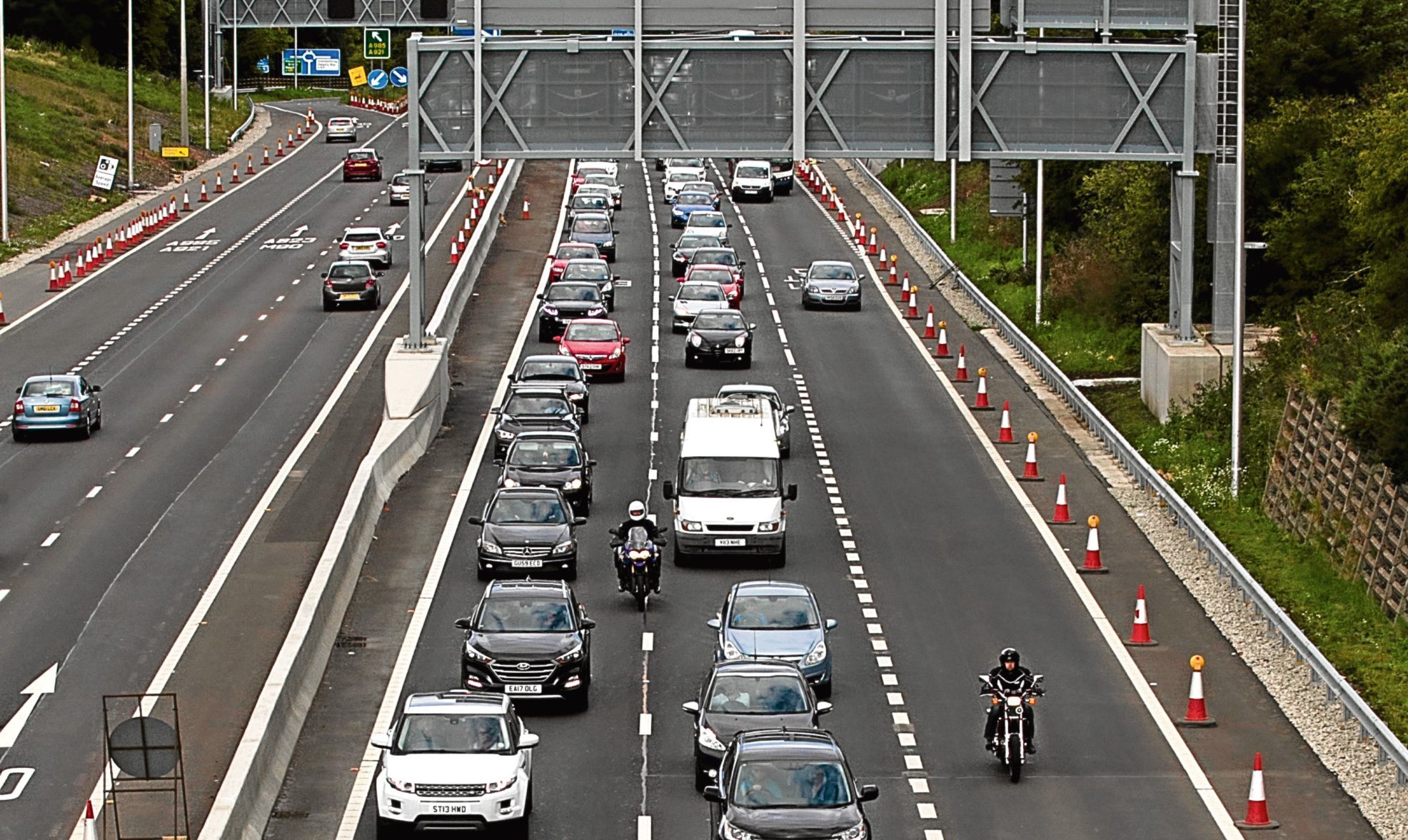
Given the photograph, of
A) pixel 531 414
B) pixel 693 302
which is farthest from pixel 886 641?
pixel 693 302

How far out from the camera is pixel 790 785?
2289 centimetres

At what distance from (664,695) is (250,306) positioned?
38.5 metres

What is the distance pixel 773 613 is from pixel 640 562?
4913mm

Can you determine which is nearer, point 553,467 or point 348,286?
point 553,467

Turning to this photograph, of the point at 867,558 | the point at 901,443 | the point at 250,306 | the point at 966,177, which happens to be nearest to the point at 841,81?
the point at 901,443

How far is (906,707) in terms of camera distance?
97.9ft

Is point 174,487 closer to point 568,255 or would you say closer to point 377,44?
point 568,255

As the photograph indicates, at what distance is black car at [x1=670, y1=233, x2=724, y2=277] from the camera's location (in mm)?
72562

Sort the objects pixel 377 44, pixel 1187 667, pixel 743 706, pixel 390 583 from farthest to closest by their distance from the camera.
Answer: pixel 377 44 → pixel 390 583 → pixel 1187 667 → pixel 743 706

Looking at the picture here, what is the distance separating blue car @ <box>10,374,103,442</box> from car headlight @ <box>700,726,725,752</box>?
25070mm

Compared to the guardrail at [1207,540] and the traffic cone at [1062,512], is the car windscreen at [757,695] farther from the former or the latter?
the traffic cone at [1062,512]

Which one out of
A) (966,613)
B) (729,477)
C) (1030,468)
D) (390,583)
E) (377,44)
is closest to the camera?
(966,613)

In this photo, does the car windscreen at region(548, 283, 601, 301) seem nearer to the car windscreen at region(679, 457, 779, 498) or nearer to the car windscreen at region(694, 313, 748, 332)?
the car windscreen at region(694, 313, 748, 332)

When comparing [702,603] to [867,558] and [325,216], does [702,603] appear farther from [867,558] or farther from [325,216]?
[325,216]
